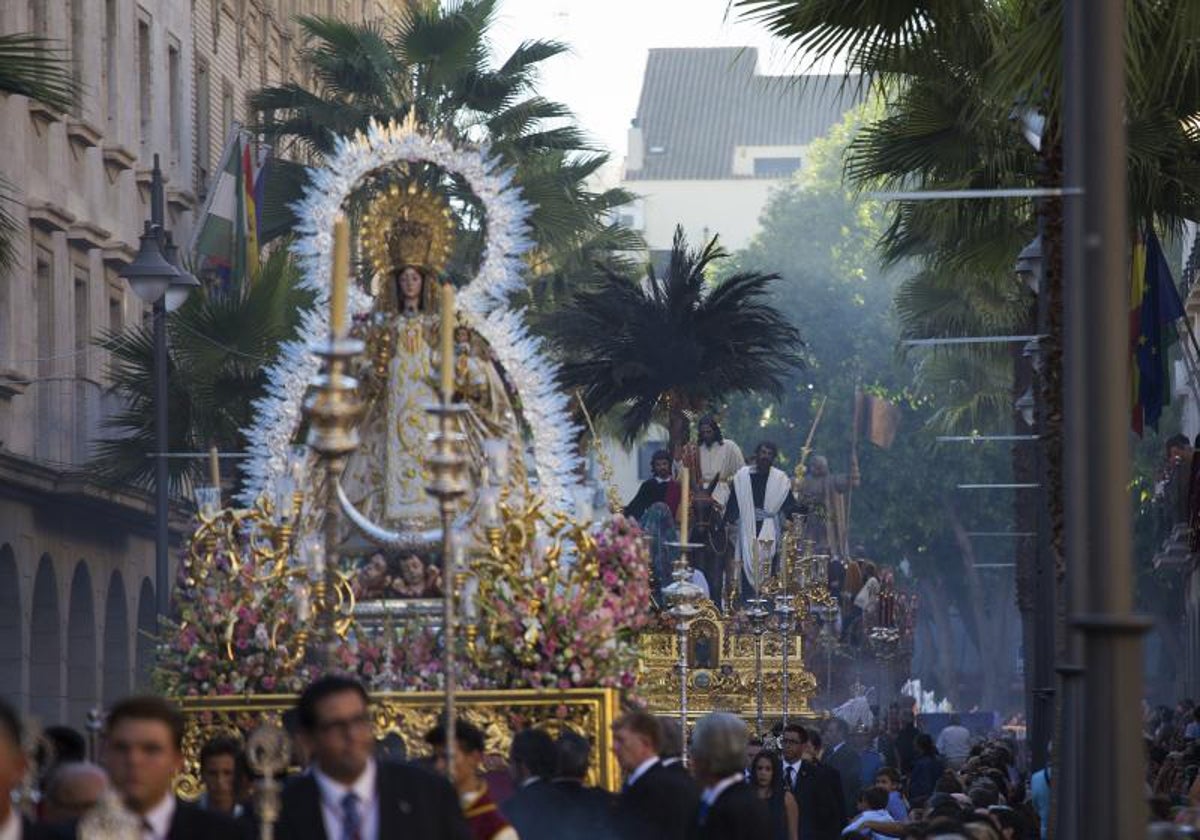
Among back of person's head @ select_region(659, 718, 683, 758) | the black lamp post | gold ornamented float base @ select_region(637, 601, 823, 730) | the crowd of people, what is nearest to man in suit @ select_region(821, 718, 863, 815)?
gold ornamented float base @ select_region(637, 601, 823, 730)

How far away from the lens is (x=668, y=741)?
13.0 meters

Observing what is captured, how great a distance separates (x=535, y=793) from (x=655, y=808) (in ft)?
1.53

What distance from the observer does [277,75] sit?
55.6 metres

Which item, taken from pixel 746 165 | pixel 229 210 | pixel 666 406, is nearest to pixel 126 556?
pixel 229 210

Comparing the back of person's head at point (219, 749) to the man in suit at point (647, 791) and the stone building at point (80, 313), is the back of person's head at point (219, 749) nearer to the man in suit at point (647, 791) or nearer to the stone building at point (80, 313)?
the man in suit at point (647, 791)

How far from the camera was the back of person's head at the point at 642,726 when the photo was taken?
12.4 meters

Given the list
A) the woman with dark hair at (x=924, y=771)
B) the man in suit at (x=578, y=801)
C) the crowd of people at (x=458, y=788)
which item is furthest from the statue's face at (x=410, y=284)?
the woman with dark hair at (x=924, y=771)

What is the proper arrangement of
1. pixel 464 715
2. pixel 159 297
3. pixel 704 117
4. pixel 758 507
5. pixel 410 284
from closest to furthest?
1. pixel 464 715
2. pixel 410 284
3. pixel 159 297
4. pixel 758 507
5. pixel 704 117

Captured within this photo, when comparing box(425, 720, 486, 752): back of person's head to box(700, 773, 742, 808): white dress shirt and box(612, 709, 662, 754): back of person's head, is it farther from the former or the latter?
box(700, 773, 742, 808): white dress shirt

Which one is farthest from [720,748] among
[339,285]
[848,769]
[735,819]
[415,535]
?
[848,769]

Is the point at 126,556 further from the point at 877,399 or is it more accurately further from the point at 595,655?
the point at 877,399

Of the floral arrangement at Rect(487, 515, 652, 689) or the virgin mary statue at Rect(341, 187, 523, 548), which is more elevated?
the virgin mary statue at Rect(341, 187, 523, 548)

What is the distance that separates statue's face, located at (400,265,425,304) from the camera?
18.7 m

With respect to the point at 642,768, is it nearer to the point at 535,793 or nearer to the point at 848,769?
the point at 535,793
